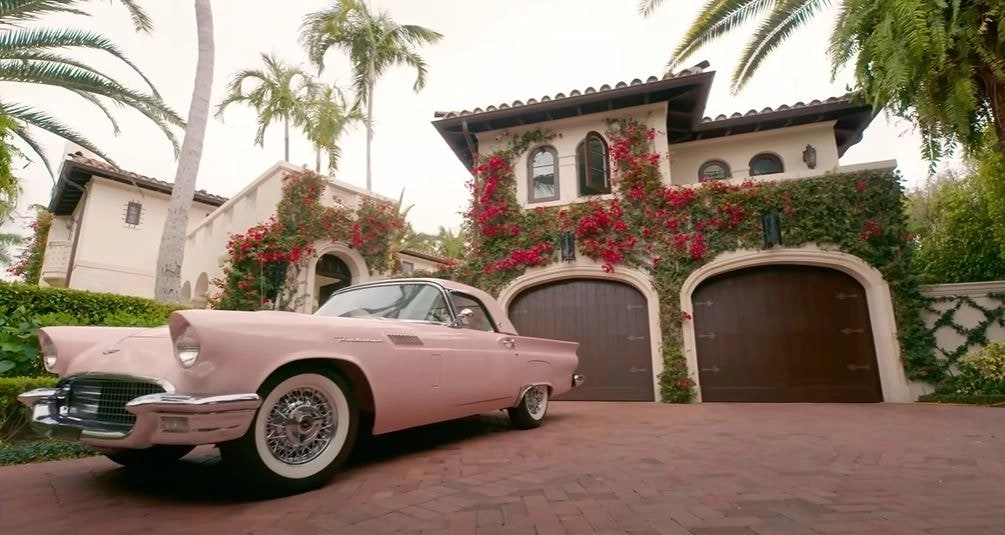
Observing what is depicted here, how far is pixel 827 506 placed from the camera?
91.0 inches

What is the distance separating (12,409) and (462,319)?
396 centimetres

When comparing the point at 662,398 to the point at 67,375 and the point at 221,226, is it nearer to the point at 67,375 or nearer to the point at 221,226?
the point at 67,375

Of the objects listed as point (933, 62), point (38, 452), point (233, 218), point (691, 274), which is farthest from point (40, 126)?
point (933, 62)

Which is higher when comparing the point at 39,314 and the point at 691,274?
the point at 691,274

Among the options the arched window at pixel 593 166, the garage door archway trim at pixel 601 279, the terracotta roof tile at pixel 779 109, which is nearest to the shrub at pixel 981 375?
the garage door archway trim at pixel 601 279

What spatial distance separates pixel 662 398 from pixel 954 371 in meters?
4.44

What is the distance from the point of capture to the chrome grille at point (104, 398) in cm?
236

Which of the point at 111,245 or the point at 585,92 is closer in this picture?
the point at 585,92

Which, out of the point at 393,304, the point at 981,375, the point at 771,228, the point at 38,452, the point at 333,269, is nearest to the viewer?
the point at 38,452

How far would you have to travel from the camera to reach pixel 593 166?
973 centimetres

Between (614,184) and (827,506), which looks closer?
(827,506)

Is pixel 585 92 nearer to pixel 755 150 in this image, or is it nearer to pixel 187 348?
pixel 755 150

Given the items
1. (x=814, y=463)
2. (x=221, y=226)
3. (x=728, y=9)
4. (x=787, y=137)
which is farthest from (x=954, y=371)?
(x=221, y=226)

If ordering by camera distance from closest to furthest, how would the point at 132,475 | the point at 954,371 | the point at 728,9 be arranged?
the point at 132,475
the point at 954,371
the point at 728,9
